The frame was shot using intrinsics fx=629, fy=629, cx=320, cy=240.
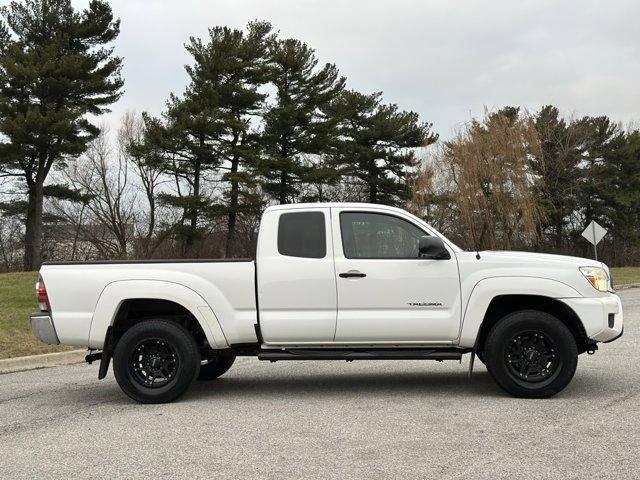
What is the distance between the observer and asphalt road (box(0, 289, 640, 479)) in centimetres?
441

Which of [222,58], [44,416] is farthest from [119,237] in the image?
[44,416]

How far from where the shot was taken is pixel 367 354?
20.7ft

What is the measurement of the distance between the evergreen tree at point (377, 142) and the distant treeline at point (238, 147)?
0.33 ft

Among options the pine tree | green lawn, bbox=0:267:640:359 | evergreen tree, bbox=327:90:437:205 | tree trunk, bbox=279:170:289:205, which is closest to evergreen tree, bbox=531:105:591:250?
evergreen tree, bbox=327:90:437:205

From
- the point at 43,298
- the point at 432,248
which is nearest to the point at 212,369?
the point at 43,298

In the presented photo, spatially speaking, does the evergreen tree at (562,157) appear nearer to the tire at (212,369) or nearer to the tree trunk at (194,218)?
the tree trunk at (194,218)

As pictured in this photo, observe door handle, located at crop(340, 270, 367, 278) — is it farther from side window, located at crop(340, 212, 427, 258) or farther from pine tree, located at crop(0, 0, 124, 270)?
pine tree, located at crop(0, 0, 124, 270)

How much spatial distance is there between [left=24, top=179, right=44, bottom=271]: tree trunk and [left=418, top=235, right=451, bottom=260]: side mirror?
3297 cm

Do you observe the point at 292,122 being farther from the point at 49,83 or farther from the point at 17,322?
the point at 17,322

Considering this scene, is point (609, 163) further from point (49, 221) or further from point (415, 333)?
point (415, 333)

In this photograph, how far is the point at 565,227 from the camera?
59.5 meters

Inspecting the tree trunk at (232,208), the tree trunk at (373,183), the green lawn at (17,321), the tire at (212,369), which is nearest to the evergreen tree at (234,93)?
the tree trunk at (232,208)

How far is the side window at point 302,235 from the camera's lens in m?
6.53

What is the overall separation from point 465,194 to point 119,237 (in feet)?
104
